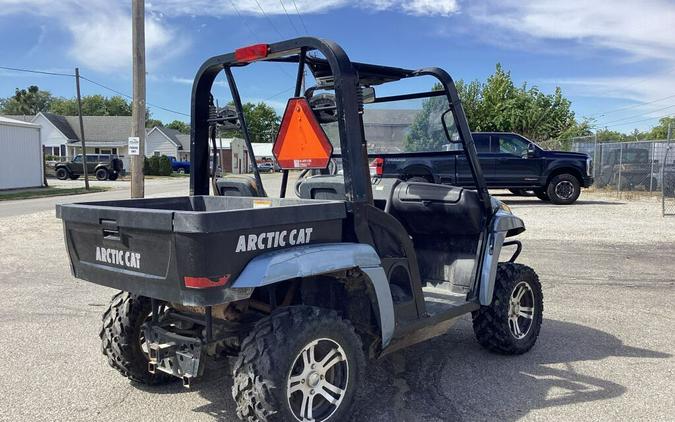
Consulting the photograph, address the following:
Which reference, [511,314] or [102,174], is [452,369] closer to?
[511,314]

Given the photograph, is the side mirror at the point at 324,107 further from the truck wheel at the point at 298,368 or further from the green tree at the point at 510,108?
the green tree at the point at 510,108

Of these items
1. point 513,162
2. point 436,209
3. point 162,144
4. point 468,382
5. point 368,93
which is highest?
point 162,144

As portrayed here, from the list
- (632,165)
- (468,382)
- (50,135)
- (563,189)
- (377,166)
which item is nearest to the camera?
(468,382)

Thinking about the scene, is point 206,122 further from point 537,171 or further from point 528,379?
point 537,171

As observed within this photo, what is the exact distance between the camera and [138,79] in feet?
33.9

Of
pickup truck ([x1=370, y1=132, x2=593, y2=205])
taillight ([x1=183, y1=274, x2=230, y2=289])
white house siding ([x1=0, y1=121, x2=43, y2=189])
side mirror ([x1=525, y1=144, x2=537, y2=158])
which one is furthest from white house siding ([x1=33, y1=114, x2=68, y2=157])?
taillight ([x1=183, y1=274, x2=230, y2=289])

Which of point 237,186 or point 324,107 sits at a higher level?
point 324,107

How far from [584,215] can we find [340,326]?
505 inches

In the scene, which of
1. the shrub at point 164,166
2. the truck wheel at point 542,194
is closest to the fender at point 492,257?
the truck wheel at point 542,194

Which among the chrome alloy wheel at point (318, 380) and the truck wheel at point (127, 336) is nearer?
the chrome alloy wheel at point (318, 380)

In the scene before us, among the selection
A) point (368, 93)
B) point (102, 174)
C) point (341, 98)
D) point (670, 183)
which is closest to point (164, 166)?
point (102, 174)

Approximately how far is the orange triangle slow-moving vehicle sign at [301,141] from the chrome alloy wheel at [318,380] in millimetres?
1087

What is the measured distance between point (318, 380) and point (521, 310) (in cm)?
238

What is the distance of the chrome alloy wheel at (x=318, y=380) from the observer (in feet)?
10.3
